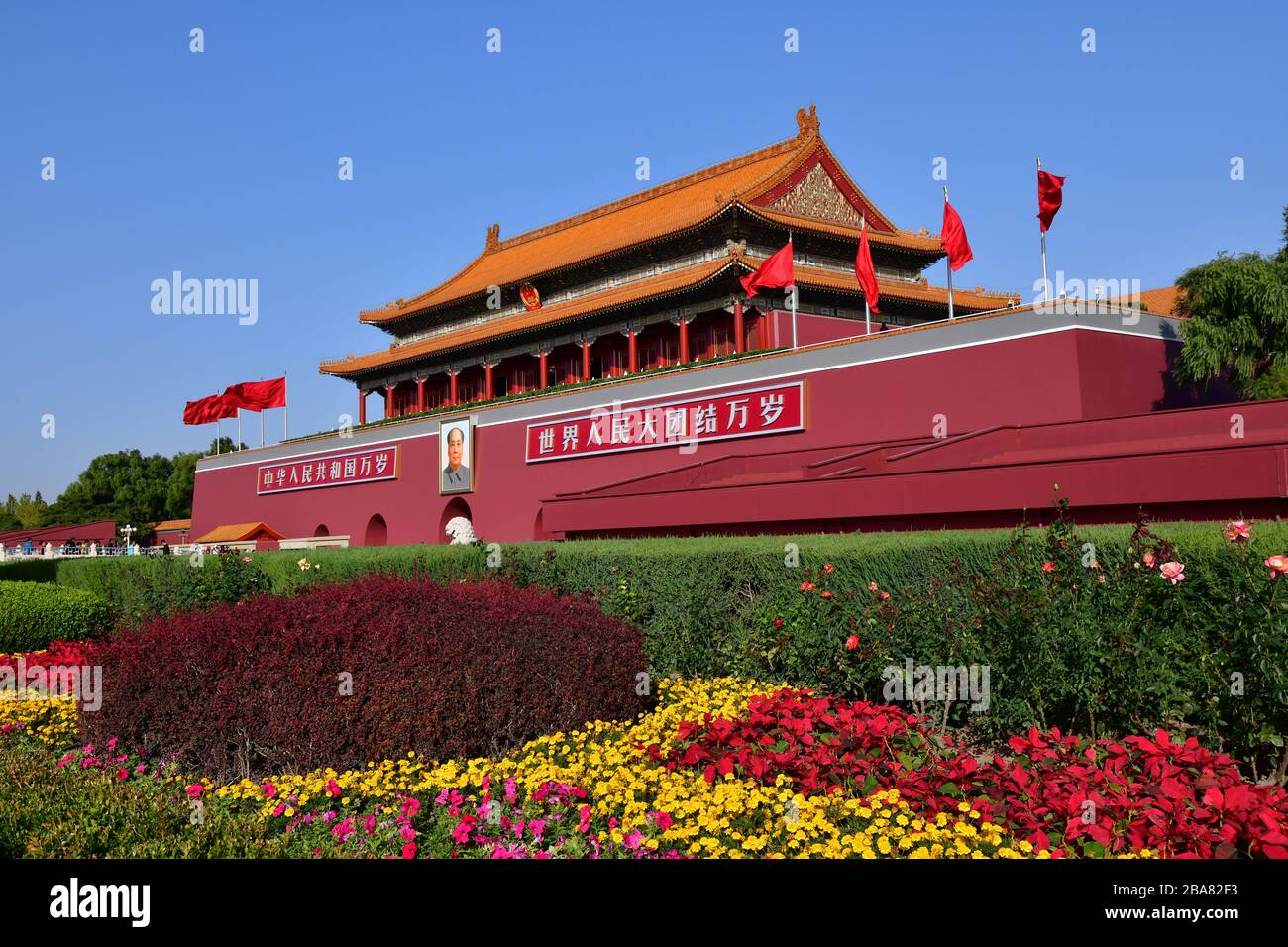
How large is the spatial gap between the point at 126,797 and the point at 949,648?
4.67 meters

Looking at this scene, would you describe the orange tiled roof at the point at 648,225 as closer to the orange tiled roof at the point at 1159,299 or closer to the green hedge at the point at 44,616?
the orange tiled roof at the point at 1159,299

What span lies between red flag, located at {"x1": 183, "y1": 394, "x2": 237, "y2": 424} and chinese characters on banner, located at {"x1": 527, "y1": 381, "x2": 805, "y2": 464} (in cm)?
1609

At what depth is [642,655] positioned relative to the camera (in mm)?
7375

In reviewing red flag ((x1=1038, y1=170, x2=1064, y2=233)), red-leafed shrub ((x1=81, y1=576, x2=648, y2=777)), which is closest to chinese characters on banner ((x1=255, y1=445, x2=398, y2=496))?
red flag ((x1=1038, y1=170, x2=1064, y2=233))

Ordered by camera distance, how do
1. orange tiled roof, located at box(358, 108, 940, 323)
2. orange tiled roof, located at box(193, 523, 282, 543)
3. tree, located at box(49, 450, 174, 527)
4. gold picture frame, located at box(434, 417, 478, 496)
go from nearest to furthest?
orange tiled roof, located at box(358, 108, 940, 323)
gold picture frame, located at box(434, 417, 478, 496)
orange tiled roof, located at box(193, 523, 282, 543)
tree, located at box(49, 450, 174, 527)

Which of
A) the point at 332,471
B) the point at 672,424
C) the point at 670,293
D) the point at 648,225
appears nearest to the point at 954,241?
the point at 672,424

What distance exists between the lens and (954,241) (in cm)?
1881

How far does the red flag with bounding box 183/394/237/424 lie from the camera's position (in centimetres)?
3622

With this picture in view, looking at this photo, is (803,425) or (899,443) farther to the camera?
(803,425)

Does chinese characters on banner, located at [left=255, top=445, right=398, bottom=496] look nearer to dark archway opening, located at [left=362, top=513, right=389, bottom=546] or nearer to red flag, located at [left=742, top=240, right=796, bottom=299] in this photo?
dark archway opening, located at [left=362, top=513, right=389, bottom=546]

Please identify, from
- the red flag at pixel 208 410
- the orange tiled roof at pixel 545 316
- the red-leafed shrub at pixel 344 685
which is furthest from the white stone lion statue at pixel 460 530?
the red flag at pixel 208 410
